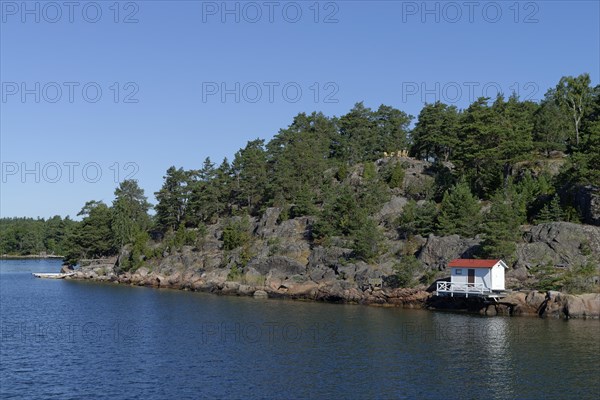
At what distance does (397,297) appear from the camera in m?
80.4

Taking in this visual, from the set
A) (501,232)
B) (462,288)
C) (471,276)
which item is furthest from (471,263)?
(501,232)

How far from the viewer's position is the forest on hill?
89.2 metres

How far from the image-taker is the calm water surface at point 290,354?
3922 centimetres

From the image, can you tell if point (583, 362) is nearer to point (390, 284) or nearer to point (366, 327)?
point (366, 327)

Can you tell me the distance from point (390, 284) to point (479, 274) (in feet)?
45.1

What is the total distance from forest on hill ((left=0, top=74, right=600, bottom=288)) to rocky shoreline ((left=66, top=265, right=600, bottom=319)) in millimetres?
7894

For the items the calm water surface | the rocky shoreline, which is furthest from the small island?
the calm water surface

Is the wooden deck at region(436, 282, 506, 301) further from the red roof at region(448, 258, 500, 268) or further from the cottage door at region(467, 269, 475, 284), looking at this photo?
the red roof at region(448, 258, 500, 268)

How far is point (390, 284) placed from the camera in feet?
274

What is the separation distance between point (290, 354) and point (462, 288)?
32372 millimetres

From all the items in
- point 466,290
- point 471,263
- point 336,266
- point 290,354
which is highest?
point 471,263

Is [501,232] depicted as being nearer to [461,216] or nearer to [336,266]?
[461,216]

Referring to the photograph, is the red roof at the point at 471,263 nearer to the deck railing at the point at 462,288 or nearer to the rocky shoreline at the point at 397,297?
the deck railing at the point at 462,288

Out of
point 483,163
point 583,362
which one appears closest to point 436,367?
point 583,362
